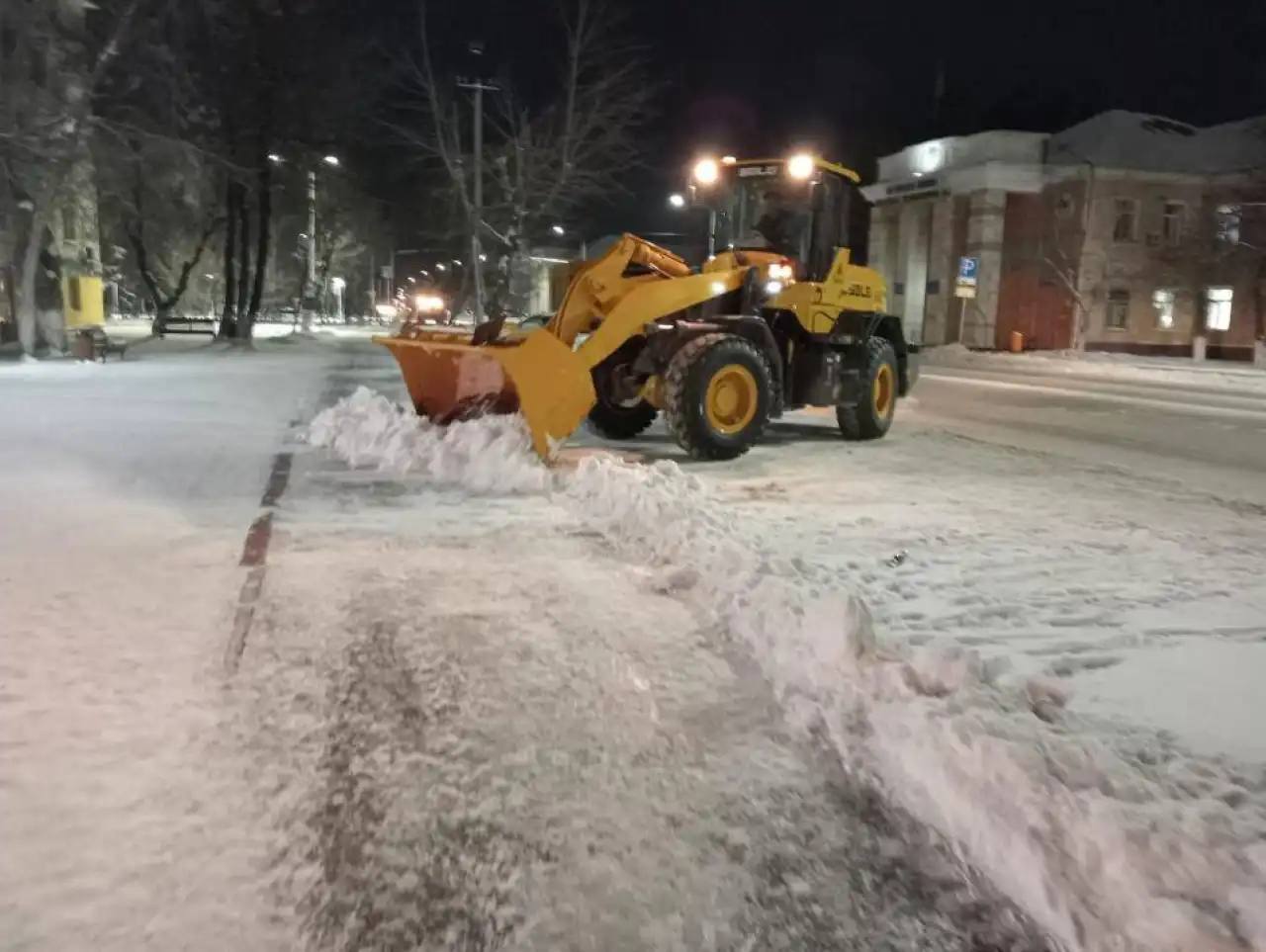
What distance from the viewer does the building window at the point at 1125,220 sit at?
145ft

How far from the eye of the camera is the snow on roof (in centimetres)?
4350

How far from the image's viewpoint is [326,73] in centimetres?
3359

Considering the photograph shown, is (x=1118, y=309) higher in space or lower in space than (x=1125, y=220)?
lower

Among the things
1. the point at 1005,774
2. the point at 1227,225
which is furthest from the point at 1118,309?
the point at 1005,774

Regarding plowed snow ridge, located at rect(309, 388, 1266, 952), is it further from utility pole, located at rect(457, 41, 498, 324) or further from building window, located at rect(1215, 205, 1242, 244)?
building window, located at rect(1215, 205, 1242, 244)

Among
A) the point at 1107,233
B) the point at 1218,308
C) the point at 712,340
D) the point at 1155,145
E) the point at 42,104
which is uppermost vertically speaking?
the point at 1155,145

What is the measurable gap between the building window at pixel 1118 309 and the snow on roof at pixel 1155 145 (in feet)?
16.4

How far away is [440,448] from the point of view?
10.4m

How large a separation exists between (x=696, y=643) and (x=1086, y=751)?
6.64 feet

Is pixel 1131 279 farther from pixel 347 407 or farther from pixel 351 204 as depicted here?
pixel 347 407

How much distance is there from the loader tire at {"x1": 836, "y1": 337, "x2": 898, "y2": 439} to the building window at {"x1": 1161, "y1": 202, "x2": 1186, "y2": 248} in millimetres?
36828

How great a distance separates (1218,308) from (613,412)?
4073cm

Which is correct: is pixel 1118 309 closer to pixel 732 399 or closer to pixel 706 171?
pixel 706 171

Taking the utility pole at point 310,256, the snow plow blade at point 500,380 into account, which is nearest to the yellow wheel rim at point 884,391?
the snow plow blade at point 500,380
